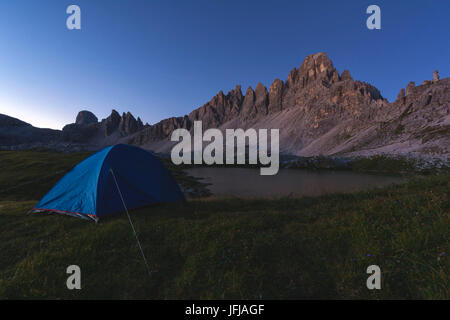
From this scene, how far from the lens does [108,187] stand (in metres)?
8.27

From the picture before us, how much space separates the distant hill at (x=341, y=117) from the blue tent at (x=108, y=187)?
2529 inches

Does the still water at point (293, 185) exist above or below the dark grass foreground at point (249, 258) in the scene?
below

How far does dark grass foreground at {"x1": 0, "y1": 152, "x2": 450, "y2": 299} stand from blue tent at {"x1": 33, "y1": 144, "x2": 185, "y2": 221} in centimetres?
141

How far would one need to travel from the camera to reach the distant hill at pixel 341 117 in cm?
6406

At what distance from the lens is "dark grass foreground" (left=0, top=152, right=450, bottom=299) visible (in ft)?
10.7

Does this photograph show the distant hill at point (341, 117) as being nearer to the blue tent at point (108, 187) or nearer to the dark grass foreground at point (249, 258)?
the dark grass foreground at point (249, 258)

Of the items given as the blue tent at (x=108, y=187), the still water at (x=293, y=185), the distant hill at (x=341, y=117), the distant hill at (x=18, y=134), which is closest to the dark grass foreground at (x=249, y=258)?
the blue tent at (x=108, y=187)

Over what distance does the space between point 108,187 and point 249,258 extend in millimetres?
7586

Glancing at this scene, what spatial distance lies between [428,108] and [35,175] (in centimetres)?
13219

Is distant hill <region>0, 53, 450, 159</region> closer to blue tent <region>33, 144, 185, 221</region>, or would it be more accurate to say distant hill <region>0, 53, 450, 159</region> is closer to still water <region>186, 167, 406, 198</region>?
still water <region>186, 167, 406, 198</region>

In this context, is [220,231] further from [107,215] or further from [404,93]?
A: [404,93]

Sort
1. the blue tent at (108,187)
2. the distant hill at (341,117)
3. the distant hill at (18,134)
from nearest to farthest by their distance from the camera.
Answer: the blue tent at (108,187), the distant hill at (341,117), the distant hill at (18,134)

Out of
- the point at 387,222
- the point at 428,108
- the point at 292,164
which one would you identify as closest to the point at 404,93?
the point at 428,108
